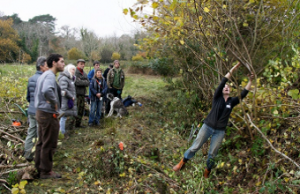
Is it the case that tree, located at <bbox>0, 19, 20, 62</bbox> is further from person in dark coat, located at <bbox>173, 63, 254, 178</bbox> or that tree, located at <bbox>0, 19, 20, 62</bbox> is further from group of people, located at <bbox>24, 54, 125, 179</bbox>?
person in dark coat, located at <bbox>173, 63, 254, 178</bbox>

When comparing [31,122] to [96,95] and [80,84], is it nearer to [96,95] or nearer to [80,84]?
[80,84]

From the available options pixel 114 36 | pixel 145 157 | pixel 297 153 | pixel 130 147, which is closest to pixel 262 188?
pixel 297 153

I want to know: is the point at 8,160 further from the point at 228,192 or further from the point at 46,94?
the point at 228,192

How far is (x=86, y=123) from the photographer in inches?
274

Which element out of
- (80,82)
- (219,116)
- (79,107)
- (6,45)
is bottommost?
(79,107)

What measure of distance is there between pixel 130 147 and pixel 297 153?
3252 millimetres

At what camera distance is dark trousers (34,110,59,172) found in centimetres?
354

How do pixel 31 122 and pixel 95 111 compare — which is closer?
pixel 31 122

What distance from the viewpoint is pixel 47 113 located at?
3547 millimetres

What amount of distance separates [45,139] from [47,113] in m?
0.43

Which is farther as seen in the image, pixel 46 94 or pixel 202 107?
pixel 202 107

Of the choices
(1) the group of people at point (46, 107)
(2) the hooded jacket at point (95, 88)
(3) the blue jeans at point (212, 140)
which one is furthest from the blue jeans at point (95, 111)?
(3) the blue jeans at point (212, 140)

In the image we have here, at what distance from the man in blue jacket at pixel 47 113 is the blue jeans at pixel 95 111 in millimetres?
2877

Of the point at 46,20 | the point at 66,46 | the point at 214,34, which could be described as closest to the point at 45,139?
the point at 214,34
